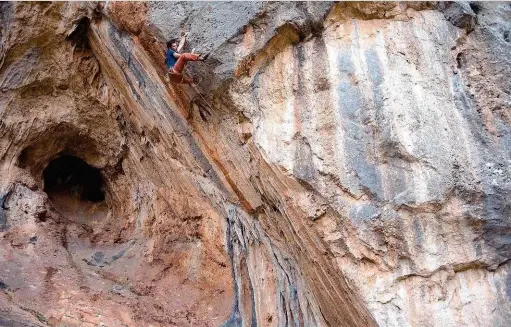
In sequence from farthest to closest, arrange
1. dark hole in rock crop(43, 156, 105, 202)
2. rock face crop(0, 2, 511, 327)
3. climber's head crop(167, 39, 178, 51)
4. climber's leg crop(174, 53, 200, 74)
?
dark hole in rock crop(43, 156, 105, 202)
climber's head crop(167, 39, 178, 51)
climber's leg crop(174, 53, 200, 74)
rock face crop(0, 2, 511, 327)

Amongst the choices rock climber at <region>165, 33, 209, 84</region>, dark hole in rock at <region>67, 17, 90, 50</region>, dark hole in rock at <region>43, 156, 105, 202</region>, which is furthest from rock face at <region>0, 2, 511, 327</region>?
dark hole in rock at <region>43, 156, 105, 202</region>

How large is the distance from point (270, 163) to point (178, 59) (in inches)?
76.0

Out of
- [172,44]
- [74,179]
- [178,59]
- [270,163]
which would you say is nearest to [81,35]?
[172,44]

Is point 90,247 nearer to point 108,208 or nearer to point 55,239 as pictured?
point 55,239

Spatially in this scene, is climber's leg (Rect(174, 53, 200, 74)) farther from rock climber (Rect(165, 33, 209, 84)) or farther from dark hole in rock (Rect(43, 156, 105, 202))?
dark hole in rock (Rect(43, 156, 105, 202))

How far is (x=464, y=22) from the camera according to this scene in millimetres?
7555

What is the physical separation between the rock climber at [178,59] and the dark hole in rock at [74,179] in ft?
14.4

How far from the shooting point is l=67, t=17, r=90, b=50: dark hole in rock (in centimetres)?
948

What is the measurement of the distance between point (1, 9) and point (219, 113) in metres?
4.65

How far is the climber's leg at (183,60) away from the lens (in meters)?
7.46

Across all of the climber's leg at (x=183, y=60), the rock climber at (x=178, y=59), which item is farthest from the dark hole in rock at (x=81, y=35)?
the climber's leg at (x=183, y=60)

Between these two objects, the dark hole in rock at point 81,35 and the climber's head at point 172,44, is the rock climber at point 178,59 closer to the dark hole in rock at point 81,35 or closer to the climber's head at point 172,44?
the climber's head at point 172,44

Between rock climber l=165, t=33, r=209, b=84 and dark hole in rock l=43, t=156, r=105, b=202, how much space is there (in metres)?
4.40

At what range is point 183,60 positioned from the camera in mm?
7535
